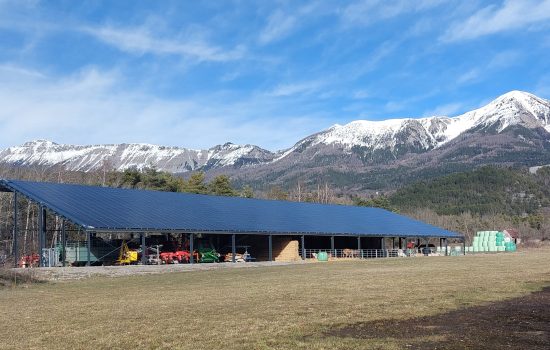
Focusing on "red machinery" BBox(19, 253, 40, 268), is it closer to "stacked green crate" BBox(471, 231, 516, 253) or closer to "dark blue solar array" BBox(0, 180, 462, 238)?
"dark blue solar array" BBox(0, 180, 462, 238)

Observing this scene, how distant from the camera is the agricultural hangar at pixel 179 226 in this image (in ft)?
113

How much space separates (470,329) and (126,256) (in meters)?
29.8

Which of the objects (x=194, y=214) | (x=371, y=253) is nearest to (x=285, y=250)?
(x=194, y=214)

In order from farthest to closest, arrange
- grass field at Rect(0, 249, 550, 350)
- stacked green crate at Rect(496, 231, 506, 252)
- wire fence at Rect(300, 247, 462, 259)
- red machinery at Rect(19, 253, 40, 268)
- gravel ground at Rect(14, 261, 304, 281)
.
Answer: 1. stacked green crate at Rect(496, 231, 506, 252)
2. wire fence at Rect(300, 247, 462, 259)
3. red machinery at Rect(19, 253, 40, 268)
4. gravel ground at Rect(14, 261, 304, 281)
5. grass field at Rect(0, 249, 550, 350)

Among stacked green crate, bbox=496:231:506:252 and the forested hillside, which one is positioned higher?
the forested hillside

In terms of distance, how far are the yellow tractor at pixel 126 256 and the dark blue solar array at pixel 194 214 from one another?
90.1 inches

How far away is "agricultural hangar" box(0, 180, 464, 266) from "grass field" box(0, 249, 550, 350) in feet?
47.7

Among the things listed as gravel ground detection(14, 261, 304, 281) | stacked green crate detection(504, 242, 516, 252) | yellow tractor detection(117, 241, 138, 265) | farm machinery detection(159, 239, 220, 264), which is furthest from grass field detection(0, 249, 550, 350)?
stacked green crate detection(504, 242, 516, 252)

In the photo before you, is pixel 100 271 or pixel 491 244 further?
pixel 491 244

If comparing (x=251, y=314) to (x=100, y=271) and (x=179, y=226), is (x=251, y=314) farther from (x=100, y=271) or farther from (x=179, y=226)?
(x=179, y=226)

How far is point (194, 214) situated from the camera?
41312 millimetres

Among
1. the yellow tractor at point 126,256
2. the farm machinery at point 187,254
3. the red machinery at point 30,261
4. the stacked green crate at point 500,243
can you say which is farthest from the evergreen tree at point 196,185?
the stacked green crate at point 500,243

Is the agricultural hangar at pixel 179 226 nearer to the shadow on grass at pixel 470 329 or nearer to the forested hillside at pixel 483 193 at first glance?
the shadow on grass at pixel 470 329

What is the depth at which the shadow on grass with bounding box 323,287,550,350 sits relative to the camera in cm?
845
